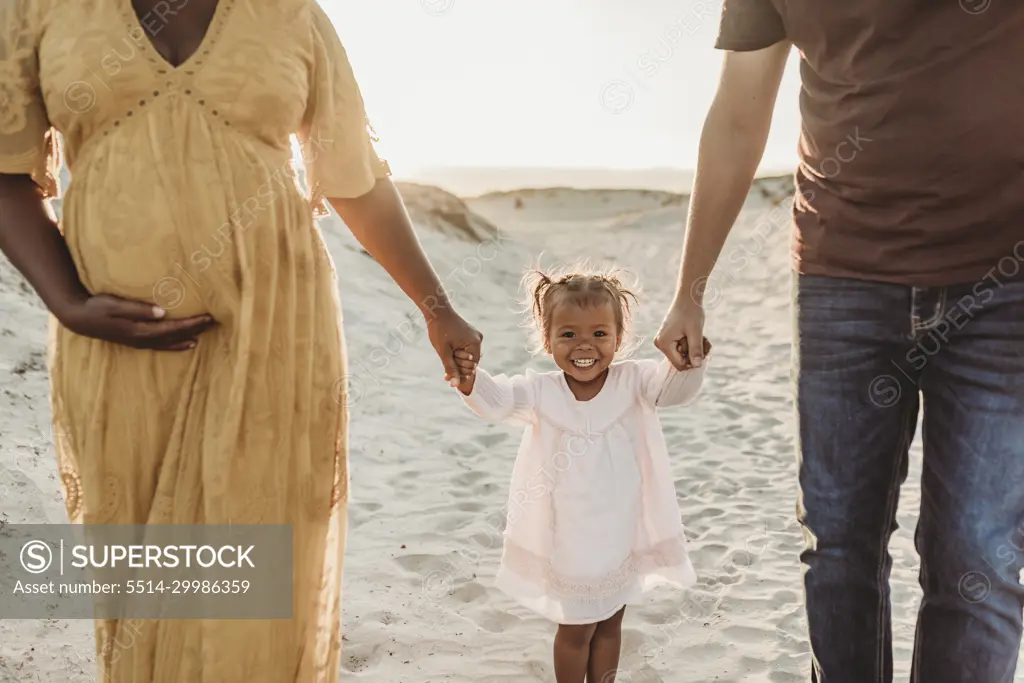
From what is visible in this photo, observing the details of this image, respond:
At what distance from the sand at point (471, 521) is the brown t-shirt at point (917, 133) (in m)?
0.92

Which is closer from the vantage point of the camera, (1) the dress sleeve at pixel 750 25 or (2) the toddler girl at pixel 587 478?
(1) the dress sleeve at pixel 750 25

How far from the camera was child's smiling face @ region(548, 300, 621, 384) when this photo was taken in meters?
2.40

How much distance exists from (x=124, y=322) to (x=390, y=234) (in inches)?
24.3

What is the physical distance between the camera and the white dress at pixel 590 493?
237cm

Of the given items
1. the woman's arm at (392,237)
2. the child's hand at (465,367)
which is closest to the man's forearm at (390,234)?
the woman's arm at (392,237)

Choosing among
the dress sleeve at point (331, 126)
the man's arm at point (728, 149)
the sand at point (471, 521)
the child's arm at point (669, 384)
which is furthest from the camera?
the sand at point (471, 521)

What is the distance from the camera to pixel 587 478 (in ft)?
7.80

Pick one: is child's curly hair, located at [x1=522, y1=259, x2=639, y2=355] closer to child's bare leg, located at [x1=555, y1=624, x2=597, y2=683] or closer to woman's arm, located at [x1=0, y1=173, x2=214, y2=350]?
child's bare leg, located at [x1=555, y1=624, x2=597, y2=683]

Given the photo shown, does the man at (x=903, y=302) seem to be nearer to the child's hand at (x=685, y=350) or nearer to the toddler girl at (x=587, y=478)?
the child's hand at (x=685, y=350)

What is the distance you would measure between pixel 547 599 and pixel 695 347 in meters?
0.80

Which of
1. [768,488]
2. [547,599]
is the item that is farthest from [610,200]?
[547,599]

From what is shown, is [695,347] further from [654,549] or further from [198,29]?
[198,29]

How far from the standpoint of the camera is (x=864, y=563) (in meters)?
1.91

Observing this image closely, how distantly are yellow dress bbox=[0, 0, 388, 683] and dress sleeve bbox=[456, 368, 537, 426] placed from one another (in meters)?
0.61
